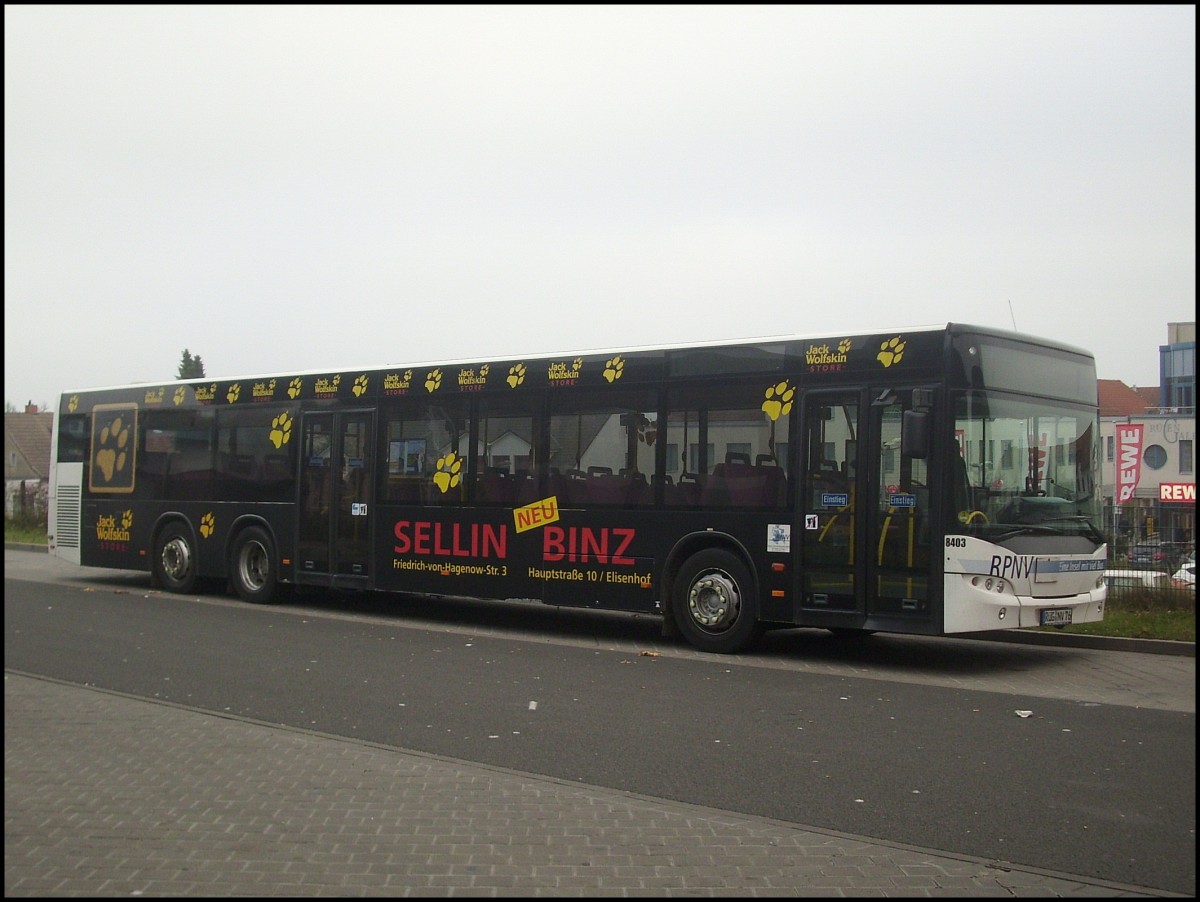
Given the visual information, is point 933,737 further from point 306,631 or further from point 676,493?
point 306,631

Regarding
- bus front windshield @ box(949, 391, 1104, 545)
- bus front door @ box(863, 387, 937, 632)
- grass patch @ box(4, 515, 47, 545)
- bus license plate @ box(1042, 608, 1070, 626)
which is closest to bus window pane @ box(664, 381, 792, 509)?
bus front door @ box(863, 387, 937, 632)

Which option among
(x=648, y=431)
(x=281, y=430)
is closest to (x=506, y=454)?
(x=648, y=431)

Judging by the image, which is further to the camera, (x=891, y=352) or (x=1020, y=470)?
(x=891, y=352)

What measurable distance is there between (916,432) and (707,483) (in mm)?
2500

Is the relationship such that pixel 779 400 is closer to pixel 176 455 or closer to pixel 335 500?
pixel 335 500

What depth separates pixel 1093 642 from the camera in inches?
498

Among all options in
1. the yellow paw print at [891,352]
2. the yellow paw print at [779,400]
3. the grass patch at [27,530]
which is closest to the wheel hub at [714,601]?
the yellow paw print at [779,400]

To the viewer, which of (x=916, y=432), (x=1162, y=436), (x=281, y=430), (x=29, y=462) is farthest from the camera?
(x=1162, y=436)

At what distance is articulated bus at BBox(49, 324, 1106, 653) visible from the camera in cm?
1092

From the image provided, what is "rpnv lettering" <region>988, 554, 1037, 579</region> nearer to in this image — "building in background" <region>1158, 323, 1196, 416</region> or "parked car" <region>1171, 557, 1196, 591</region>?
"parked car" <region>1171, 557, 1196, 591</region>

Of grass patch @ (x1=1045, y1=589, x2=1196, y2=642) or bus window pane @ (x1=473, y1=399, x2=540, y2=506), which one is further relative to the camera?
bus window pane @ (x1=473, y1=399, x2=540, y2=506)

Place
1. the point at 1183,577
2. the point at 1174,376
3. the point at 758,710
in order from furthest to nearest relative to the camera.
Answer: the point at 1174,376 < the point at 1183,577 < the point at 758,710

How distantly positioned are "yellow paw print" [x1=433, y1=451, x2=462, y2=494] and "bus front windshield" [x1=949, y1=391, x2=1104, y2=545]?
6.37m

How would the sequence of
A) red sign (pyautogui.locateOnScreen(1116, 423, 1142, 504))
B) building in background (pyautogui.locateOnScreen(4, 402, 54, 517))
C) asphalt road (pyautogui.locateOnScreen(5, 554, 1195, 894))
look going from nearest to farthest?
asphalt road (pyautogui.locateOnScreen(5, 554, 1195, 894)) < red sign (pyautogui.locateOnScreen(1116, 423, 1142, 504)) < building in background (pyautogui.locateOnScreen(4, 402, 54, 517))
